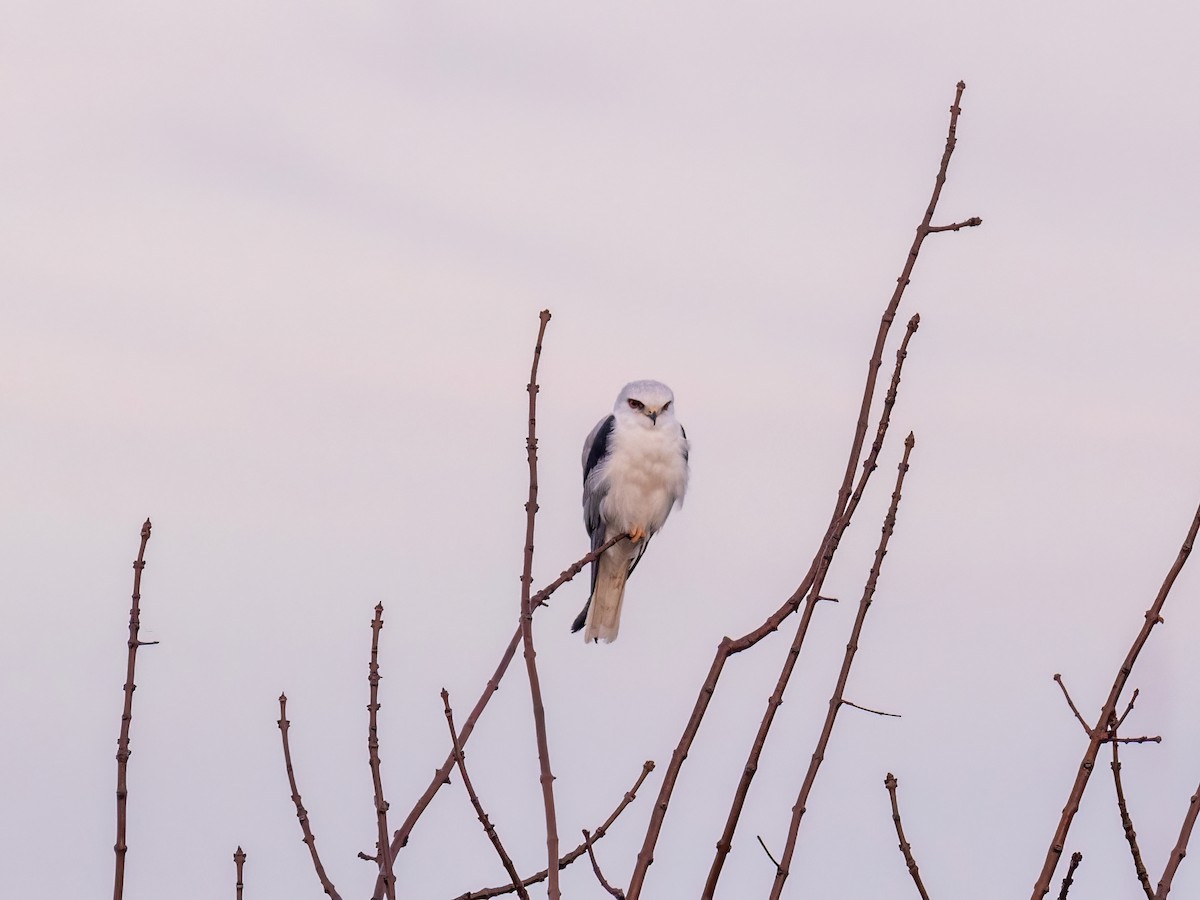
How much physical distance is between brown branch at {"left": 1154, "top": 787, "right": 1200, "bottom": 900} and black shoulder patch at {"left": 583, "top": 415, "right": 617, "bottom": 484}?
19.4ft

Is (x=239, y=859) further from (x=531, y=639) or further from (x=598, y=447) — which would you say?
(x=598, y=447)

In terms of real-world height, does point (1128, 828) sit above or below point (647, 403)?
below

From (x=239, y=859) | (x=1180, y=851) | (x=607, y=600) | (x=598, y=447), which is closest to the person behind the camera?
(x=1180, y=851)

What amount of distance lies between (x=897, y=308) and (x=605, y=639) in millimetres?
5655

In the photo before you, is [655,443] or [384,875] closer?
[384,875]

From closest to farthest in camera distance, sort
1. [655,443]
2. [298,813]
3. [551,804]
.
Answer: [551,804] → [298,813] → [655,443]

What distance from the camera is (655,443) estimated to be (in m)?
8.60

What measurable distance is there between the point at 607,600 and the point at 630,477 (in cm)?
71

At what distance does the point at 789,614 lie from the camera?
302 centimetres

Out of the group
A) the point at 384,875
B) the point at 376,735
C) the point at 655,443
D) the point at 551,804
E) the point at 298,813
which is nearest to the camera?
the point at 551,804

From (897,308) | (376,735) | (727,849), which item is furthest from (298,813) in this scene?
(897,308)

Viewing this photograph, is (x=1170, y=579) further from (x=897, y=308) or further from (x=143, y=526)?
(x=143, y=526)

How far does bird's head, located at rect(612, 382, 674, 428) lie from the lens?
8539 mm

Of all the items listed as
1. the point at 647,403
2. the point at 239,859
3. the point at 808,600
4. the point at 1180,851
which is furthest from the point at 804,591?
the point at 647,403
